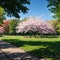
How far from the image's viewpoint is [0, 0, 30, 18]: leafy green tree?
21.9 meters

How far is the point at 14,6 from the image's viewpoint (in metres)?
23.2

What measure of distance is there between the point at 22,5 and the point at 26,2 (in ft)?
2.08

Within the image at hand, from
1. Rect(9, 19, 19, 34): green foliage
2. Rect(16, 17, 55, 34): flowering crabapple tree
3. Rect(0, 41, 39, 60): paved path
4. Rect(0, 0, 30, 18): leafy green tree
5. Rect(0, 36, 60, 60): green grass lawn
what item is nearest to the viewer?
Rect(0, 41, 39, 60): paved path

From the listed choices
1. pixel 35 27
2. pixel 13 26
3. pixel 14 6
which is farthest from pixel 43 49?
pixel 13 26

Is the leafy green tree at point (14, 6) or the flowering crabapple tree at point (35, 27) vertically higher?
the leafy green tree at point (14, 6)

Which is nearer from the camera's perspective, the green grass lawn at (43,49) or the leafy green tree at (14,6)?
the green grass lawn at (43,49)

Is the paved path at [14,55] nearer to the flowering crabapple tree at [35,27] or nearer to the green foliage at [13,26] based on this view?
the flowering crabapple tree at [35,27]

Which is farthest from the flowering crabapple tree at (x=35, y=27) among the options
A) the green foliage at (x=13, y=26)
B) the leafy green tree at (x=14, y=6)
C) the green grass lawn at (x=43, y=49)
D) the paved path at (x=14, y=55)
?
the paved path at (x=14, y=55)

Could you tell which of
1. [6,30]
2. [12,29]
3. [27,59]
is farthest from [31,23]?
[27,59]

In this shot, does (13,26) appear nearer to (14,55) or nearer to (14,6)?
(14,6)

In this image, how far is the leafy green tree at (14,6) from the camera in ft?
71.8

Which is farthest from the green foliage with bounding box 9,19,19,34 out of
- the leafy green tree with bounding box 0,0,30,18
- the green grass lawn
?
the leafy green tree with bounding box 0,0,30,18

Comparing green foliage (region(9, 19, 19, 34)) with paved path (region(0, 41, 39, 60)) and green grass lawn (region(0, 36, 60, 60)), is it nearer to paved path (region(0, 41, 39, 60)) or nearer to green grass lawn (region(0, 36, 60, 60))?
green grass lawn (region(0, 36, 60, 60))

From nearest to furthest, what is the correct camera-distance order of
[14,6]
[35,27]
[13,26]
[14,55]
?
[14,55] → [14,6] → [35,27] → [13,26]
